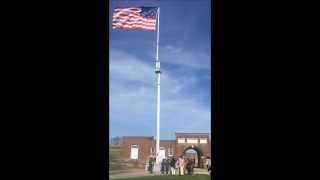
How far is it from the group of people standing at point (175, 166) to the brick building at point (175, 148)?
0.23m

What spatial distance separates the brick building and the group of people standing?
231 mm

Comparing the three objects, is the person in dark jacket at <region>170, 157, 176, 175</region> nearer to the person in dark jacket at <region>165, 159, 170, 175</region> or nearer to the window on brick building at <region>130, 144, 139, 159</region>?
the person in dark jacket at <region>165, 159, 170, 175</region>

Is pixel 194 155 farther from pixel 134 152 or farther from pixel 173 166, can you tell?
pixel 134 152

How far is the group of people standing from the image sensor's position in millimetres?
14439

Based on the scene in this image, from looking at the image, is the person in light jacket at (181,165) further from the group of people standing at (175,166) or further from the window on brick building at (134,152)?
the window on brick building at (134,152)

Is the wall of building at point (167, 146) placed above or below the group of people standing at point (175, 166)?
above

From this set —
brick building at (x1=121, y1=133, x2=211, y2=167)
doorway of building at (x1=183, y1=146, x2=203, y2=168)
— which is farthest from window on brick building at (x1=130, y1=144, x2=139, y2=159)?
doorway of building at (x1=183, y1=146, x2=203, y2=168)

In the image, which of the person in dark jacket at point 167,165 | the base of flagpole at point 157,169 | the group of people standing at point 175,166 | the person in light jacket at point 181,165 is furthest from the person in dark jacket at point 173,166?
the base of flagpole at point 157,169

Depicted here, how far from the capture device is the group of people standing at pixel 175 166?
47.4 feet

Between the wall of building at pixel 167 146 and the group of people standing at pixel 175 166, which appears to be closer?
the group of people standing at pixel 175 166
